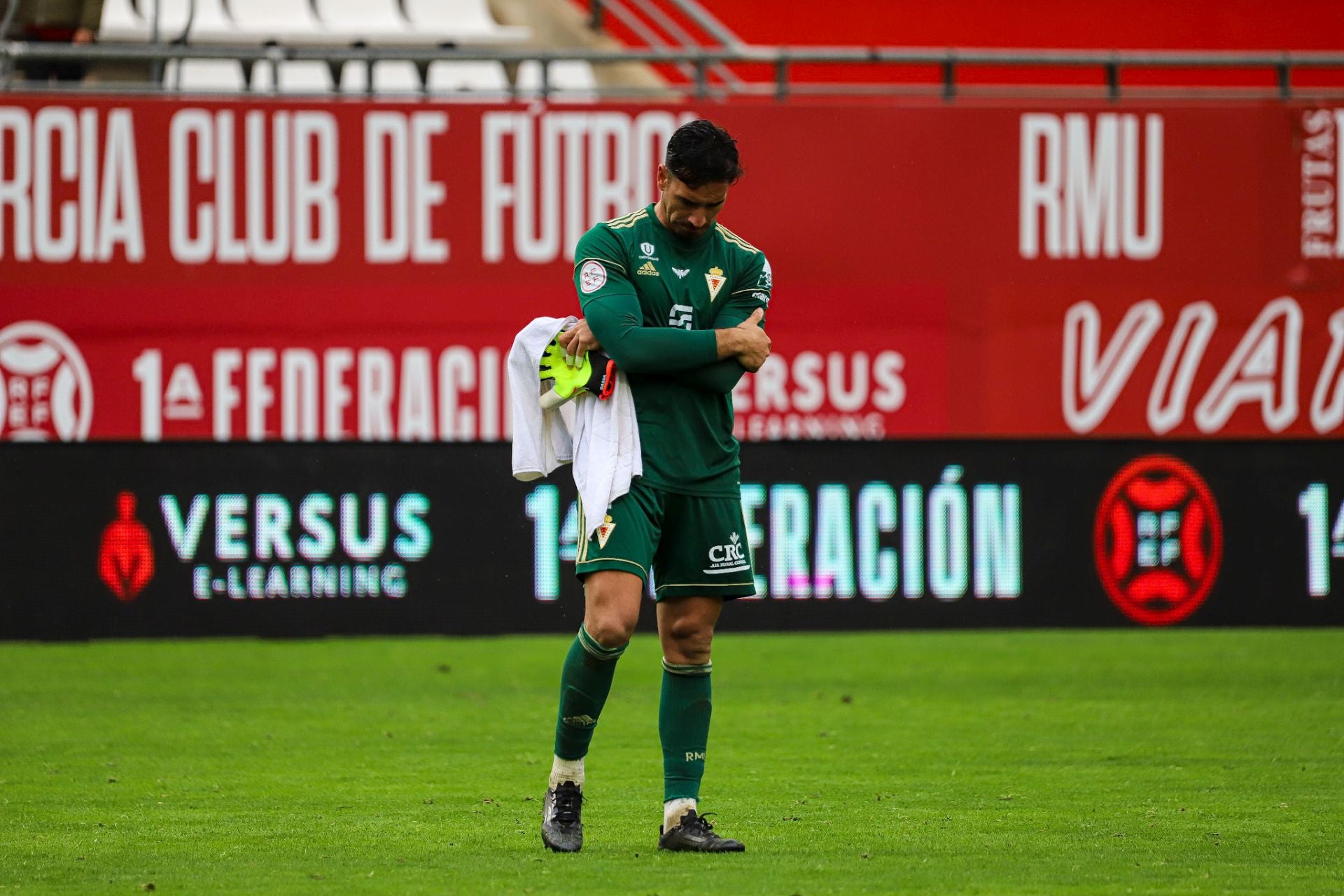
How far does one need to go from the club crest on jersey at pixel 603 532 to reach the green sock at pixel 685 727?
380 millimetres

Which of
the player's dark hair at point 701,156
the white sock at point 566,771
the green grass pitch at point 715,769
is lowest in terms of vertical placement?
the green grass pitch at point 715,769

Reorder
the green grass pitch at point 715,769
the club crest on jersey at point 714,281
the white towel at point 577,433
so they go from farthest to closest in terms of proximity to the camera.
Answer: the club crest on jersey at point 714,281 → the white towel at point 577,433 → the green grass pitch at point 715,769

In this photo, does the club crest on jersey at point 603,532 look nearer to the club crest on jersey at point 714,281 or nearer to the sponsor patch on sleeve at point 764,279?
the club crest on jersey at point 714,281

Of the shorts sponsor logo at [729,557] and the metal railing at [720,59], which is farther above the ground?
the metal railing at [720,59]

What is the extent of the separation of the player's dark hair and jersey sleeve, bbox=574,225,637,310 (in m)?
0.28

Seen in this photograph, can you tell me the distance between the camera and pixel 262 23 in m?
16.0

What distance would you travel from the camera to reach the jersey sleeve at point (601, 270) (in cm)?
525

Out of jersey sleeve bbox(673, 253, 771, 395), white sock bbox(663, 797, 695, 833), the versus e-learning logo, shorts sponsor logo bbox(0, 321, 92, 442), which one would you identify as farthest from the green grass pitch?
shorts sponsor logo bbox(0, 321, 92, 442)

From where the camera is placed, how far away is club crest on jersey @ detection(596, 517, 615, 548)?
5.17 meters

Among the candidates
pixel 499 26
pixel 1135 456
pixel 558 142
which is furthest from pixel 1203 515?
pixel 499 26

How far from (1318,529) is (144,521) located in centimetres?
621

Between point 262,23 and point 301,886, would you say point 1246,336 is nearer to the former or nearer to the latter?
point 262,23

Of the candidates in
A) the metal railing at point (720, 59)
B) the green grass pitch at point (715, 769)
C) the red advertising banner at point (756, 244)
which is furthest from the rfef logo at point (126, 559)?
the metal railing at point (720, 59)

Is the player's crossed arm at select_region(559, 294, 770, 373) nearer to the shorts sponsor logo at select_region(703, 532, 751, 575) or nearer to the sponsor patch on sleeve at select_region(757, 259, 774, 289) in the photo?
the sponsor patch on sleeve at select_region(757, 259, 774, 289)
